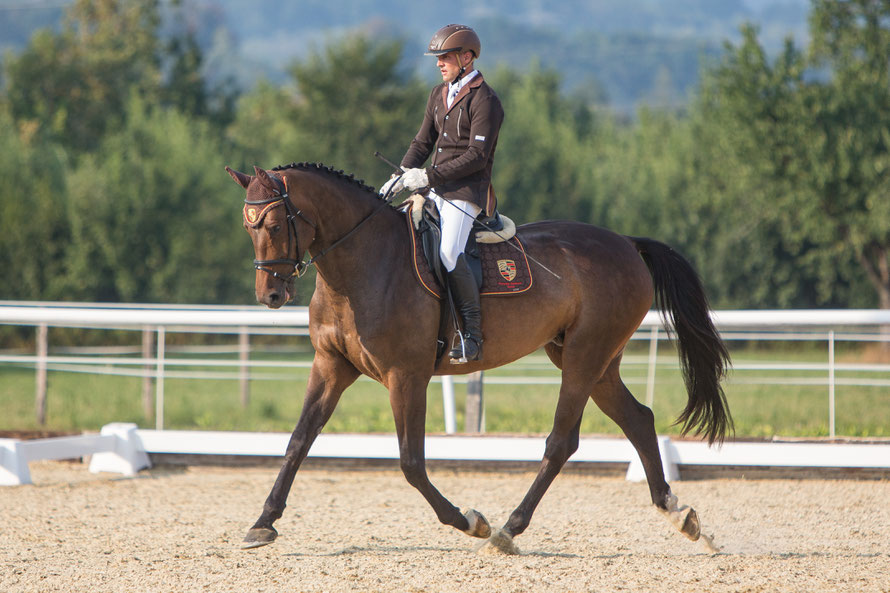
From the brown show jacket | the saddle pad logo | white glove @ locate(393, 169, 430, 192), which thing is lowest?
the saddle pad logo

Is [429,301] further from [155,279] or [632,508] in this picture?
[155,279]

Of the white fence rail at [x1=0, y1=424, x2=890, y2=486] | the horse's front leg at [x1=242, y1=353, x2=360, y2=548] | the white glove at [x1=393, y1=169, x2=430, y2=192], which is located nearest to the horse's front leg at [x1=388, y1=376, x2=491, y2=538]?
the horse's front leg at [x1=242, y1=353, x2=360, y2=548]

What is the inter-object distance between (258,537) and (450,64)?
2.81 m

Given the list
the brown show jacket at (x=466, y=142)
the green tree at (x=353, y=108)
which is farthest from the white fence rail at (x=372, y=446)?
the green tree at (x=353, y=108)

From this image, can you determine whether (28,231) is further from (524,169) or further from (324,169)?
(324,169)

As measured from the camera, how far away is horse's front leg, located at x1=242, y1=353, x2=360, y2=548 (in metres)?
5.25

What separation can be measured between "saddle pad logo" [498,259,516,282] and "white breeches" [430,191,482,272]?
267 mm

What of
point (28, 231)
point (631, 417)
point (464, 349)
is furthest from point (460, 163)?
point (28, 231)

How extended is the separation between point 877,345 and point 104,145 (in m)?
21.9

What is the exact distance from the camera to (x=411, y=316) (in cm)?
517

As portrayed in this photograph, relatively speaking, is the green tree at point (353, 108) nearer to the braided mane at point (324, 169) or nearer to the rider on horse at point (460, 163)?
the rider on horse at point (460, 163)

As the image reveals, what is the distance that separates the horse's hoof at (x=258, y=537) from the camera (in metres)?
5.14

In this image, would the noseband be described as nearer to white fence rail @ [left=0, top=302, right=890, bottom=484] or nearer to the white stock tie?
the white stock tie

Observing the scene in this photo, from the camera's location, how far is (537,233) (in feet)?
19.7
